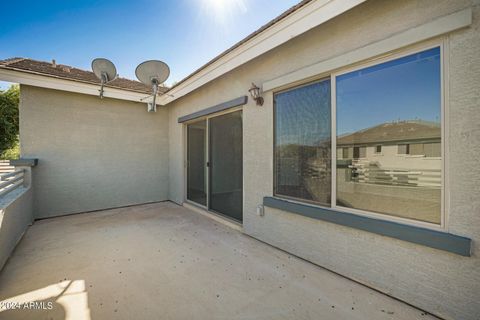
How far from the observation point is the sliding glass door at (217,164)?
→ 437 centimetres

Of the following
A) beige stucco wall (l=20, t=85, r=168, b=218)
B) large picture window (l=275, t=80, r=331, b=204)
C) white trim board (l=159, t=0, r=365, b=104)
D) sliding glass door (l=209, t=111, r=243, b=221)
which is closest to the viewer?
white trim board (l=159, t=0, r=365, b=104)

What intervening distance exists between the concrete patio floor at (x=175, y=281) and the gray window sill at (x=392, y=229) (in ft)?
2.26

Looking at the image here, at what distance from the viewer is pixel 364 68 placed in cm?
247

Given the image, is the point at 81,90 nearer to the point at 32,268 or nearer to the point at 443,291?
the point at 32,268

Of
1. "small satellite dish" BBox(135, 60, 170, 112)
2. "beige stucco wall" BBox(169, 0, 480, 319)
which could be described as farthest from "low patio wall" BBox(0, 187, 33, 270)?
"beige stucco wall" BBox(169, 0, 480, 319)

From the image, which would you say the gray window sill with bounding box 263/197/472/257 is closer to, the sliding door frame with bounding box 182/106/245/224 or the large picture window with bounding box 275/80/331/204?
the large picture window with bounding box 275/80/331/204

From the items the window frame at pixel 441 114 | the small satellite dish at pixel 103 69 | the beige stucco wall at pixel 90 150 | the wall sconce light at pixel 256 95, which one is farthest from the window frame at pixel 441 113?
the beige stucco wall at pixel 90 150

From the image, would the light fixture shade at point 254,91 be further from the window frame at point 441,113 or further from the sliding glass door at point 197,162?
the sliding glass door at point 197,162

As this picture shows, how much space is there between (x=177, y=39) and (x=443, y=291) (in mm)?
7523

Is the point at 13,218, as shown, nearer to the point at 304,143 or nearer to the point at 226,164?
the point at 226,164

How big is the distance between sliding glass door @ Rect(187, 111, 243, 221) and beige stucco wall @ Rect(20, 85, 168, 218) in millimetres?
1372

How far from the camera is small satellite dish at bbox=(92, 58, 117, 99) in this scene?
4.73 meters

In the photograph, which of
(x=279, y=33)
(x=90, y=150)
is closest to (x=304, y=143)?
(x=279, y=33)

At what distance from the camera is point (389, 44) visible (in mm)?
2186
